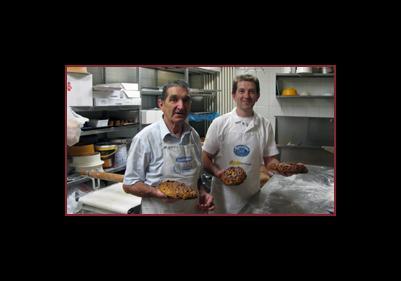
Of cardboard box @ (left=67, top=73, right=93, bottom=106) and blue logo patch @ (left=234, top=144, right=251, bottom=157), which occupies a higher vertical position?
cardboard box @ (left=67, top=73, right=93, bottom=106)

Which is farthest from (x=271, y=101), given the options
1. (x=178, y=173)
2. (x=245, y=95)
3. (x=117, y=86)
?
(x=117, y=86)

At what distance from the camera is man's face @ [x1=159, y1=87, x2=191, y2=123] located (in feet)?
3.55

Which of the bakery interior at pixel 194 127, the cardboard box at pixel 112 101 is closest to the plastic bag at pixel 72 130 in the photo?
the bakery interior at pixel 194 127

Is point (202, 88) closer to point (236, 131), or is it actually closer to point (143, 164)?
point (236, 131)

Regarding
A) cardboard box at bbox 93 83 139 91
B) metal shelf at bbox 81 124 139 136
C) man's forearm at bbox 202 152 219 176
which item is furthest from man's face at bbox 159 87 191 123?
cardboard box at bbox 93 83 139 91

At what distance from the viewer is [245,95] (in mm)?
1260

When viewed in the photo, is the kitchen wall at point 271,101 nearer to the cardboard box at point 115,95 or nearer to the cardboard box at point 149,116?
the cardboard box at point 149,116

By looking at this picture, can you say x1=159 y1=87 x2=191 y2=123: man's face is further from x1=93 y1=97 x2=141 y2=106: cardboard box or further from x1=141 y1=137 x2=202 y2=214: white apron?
x1=93 y1=97 x2=141 y2=106: cardboard box

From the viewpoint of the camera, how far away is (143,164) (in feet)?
3.61

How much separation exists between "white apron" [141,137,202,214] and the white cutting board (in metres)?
0.10

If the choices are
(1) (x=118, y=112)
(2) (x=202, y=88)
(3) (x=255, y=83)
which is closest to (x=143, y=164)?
(2) (x=202, y=88)

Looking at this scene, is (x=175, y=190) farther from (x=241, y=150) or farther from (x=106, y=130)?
(x=106, y=130)

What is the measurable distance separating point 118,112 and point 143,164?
79 centimetres

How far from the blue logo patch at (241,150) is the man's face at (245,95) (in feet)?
0.56
